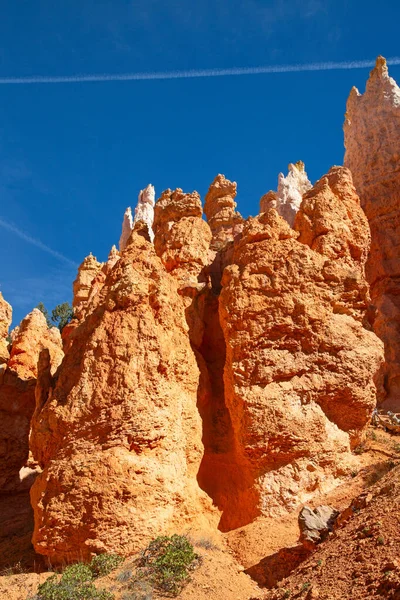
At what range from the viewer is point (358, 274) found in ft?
39.0

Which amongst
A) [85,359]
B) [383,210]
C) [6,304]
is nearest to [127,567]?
[85,359]

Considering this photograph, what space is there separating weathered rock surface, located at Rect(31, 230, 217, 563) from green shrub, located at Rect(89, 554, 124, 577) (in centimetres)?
19

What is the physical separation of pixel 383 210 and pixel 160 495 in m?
16.7

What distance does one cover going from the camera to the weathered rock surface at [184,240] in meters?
13.7

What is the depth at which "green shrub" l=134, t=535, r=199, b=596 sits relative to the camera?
766 centimetres

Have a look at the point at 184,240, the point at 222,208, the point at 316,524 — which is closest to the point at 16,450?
the point at 184,240

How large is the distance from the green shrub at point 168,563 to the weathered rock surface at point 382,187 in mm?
13092

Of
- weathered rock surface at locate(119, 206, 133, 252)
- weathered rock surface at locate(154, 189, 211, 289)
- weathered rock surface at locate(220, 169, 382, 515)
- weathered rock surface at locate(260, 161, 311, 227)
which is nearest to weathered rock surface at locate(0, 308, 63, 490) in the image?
weathered rock surface at locate(154, 189, 211, 289)

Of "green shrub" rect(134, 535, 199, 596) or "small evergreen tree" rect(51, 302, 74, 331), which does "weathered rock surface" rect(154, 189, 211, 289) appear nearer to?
"green shrub" rect(134, 535, 199, 596)

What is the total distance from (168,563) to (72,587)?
1.48 m

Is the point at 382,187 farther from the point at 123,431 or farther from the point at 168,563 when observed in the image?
the point at 168,563

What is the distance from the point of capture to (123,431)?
9375 millimetres

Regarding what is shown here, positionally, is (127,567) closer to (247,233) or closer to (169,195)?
(247,233)

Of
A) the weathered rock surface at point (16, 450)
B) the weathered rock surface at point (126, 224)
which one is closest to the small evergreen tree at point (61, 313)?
the weathered rock surface at point (126, 224)
